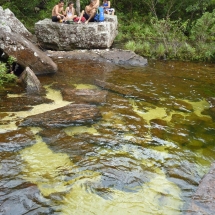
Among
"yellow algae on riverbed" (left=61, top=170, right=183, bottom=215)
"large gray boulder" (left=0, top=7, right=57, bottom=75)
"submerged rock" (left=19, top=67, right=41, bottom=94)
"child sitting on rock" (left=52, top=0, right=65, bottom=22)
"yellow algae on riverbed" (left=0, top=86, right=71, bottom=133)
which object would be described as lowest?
"yellow algae on riverbed" (left=61, top=170, right=183, bottom=215)

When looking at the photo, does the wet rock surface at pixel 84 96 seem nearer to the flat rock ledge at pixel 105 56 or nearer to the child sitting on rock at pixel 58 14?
the flat rock ledge at pixel 105 56

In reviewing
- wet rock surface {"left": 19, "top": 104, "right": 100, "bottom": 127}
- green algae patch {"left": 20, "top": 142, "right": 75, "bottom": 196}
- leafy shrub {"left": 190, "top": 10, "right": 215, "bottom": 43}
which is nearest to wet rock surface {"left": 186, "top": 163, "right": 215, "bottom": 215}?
green algae patch {"left": 20, "top": 142, "right": 75, "bottom": 196}

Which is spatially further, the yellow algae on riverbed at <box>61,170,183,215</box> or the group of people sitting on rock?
the group of people sitting on rock

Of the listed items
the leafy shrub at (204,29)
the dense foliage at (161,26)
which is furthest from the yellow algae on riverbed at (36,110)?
the leafy shrub at (204,29)

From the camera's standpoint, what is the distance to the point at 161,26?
39.6 feet

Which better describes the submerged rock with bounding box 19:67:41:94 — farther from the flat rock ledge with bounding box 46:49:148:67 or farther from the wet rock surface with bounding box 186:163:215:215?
the wet rock surface with bounding box 186:163:215:215

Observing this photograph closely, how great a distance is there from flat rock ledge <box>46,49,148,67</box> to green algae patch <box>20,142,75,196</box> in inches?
251

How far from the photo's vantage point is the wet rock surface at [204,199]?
3.38m

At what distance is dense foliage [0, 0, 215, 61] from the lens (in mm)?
11695

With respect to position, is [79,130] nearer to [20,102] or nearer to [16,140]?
[16,140]

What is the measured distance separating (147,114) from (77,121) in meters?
1.66

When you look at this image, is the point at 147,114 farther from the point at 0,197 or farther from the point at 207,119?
the point at 0,197

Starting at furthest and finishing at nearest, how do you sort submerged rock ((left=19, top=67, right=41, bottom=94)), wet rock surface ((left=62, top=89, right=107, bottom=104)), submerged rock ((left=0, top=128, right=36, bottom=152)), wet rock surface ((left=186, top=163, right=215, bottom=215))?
1. submerged rock ((left=19, top=67, right=41, bottom=94))
2. wet rock surface ((left=62, top=89, right=107, bottom=104))
3. submerged rock ((left=0, top=128, right=36, bottom=152))
4. wet rock surface ((left=186, top=163, right=215, bottom=215))

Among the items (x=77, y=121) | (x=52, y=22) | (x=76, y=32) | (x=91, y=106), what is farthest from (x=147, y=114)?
(x=52, y=22)
